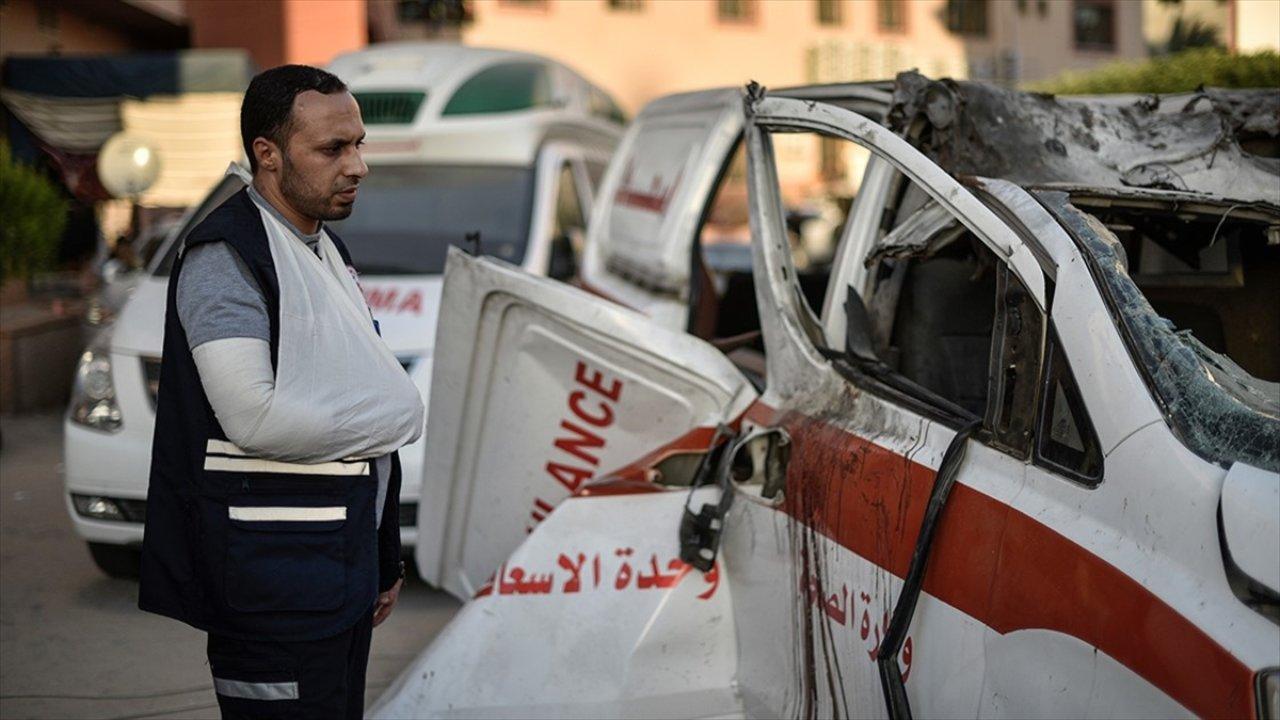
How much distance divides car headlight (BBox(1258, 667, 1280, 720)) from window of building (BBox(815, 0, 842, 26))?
137ft

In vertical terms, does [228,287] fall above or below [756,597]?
above

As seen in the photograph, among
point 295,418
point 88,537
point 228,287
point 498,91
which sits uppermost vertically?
point 498,91

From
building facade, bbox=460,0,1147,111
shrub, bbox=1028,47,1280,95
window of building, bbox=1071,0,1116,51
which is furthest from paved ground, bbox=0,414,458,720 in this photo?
window of building, bbox=1071,0,1116,51

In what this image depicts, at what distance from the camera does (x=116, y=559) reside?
624 cm

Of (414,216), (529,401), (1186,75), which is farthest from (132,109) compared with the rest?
(529,401)

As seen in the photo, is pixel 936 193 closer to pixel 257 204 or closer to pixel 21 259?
pixel 257 204

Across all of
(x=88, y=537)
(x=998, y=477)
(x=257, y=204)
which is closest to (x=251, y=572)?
(x=257, y=204)

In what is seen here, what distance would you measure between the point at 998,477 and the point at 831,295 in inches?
51.4

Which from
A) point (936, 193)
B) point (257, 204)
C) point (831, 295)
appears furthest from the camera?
point (831, 295)

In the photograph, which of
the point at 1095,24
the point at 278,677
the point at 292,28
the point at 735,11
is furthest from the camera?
the point at 1095,24

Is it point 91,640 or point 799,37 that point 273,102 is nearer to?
point 91,640

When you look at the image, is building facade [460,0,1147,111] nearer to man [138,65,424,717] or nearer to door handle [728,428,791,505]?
door handle [728,428,791,505]

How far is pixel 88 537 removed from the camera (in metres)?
6.07

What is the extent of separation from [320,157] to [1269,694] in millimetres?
1815
